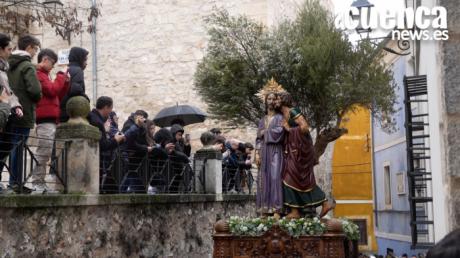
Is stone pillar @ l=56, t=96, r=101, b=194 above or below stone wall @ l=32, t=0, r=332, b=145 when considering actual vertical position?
below

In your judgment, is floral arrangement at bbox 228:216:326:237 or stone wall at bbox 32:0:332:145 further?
stone wall at bbox 32:0:332:145

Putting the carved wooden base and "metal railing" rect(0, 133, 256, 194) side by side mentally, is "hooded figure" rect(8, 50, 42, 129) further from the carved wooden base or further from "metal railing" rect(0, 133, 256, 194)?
the carved wooden base

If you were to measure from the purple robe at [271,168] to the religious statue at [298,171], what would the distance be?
7 cm

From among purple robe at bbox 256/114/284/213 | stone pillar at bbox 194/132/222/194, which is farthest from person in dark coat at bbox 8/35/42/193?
stone pillar at bbox 194/132/222/194

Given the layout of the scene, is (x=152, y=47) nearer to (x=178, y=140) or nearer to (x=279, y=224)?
(x=178, y=140)

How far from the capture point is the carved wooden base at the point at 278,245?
8742mm

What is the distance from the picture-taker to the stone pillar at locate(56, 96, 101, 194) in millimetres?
9078

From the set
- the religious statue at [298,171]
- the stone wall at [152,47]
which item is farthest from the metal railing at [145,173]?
the stone wall at [152,47]

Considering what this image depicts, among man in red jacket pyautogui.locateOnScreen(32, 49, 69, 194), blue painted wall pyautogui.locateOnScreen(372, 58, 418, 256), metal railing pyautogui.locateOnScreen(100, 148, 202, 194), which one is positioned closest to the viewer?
man in red jacket pyautogui.locateOnScreen(32, 49, 69, 194)

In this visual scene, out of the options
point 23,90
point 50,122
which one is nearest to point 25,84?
point 23,90

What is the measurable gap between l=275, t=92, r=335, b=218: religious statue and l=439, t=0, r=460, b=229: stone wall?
229 inches

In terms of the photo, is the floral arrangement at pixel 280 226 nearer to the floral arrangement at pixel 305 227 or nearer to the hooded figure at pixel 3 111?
the floral arrangement at pixel 305 227

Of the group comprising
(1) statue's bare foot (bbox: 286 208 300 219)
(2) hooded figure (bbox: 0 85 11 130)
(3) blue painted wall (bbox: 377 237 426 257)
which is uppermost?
(2) hooded figure (bbox: 0 85 11 130)

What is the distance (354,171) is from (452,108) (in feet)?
107
